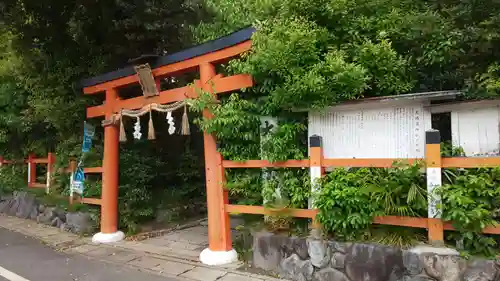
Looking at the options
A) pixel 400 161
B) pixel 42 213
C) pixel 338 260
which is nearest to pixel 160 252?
pixel 338 260

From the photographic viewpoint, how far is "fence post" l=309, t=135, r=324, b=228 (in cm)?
487

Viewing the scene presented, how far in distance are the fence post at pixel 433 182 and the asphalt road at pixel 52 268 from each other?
3.70 metres

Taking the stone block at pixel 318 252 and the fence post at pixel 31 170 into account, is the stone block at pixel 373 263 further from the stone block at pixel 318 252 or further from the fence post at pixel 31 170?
the fence post at pixel 31 170

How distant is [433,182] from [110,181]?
660 cm

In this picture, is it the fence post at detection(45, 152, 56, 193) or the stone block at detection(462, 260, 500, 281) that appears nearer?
the stone block at detection(462, 260, 500, 281)

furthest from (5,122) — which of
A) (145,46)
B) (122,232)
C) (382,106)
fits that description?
(382,106)

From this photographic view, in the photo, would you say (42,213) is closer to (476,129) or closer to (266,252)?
(266,252)

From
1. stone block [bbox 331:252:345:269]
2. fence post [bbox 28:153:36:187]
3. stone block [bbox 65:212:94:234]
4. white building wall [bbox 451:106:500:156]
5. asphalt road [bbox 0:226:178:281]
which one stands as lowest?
asphalt road [bbox 0:226:178:281]

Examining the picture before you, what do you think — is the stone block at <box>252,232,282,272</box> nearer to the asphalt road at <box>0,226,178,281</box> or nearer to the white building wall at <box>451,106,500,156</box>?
the asphalt road at <box>0,226,178,281</box>

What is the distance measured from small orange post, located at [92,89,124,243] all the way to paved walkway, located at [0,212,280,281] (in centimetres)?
39

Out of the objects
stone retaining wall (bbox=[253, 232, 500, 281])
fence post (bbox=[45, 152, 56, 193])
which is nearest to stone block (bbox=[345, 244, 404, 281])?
stone retaining wall (bbox=[253, 232, 500, 281])

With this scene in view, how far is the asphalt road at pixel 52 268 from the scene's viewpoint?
5.68 metres

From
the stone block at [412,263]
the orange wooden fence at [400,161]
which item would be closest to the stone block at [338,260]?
the orange wooden fence at [400,161]

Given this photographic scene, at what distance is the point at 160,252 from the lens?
695 cm
